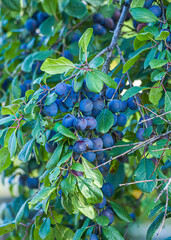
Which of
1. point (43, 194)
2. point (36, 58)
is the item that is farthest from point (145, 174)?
point (36, 58)

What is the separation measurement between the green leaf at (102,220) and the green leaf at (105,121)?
0.65 ft

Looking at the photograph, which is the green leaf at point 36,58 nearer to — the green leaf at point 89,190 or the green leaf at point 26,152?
the green leaf at point 26,152

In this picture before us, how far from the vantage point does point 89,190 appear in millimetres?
587

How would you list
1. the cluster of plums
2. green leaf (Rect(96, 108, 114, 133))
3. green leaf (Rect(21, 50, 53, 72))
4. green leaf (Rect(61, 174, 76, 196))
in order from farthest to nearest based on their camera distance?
1. the cluster of plums
2. green leaf (Rect(21, 50, 53, 72))
3. green leaf (Rect(96, 108, 114, 133))
4. green leaf (Rect(61, 174, 76, 196))

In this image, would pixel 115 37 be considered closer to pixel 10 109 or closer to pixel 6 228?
pixel 10 109

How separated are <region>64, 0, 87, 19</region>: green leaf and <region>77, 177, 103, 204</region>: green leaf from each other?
0.80 meters

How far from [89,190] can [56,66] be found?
0.27m

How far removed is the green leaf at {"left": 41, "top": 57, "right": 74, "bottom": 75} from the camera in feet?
2.10

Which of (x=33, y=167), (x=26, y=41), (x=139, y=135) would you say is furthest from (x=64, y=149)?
(x=26, y=41)

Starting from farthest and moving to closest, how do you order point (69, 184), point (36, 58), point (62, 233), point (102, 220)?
point (36, 58)
point (62, 233)
point (102, 220)
point (69, 184)

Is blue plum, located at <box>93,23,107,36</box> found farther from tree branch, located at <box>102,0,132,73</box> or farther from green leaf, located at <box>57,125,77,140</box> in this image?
green leaf, located at <box>57,125,77,140</box>

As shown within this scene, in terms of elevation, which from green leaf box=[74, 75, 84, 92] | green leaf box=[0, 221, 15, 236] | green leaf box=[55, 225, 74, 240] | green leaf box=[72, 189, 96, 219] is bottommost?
green leaf box=[55, 225, 74, 240]

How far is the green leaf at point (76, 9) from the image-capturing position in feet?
3.90

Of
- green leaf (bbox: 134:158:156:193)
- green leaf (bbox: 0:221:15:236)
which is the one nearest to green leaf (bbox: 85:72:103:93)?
Result: green leaf (bbox: 134:158:156:193)
